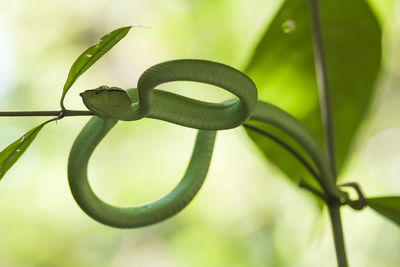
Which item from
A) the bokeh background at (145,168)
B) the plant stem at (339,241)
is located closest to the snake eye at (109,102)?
the plant stem at (339,241)

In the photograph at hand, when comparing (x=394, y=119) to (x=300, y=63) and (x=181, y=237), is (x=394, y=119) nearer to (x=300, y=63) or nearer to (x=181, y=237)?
(x=181, y=237)

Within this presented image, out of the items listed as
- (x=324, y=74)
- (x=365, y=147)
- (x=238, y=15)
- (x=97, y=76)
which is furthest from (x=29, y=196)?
(x=324, y=74)

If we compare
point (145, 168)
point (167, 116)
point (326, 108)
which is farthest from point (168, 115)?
point (145, 168)

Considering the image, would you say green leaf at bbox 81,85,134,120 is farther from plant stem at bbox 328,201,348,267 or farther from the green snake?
plant stem at bbox 328,201,348,267

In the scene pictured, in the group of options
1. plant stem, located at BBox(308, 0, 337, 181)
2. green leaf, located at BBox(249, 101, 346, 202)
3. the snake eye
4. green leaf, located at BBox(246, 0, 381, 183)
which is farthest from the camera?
green leaf, located at BBox(246, 0, 381, 183)

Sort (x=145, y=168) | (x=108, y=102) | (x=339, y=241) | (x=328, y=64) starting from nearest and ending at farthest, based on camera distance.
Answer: (x=108, y=102)
(x=339, y=241)
(x=328, y=64)
(x=145, y=168)

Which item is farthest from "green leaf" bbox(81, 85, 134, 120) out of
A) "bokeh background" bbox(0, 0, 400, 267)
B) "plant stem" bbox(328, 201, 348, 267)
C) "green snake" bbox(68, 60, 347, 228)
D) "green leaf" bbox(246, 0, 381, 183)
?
"bokeh background" bbox(0, 0, 400, 267)

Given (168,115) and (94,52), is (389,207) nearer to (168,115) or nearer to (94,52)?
(168,115)
